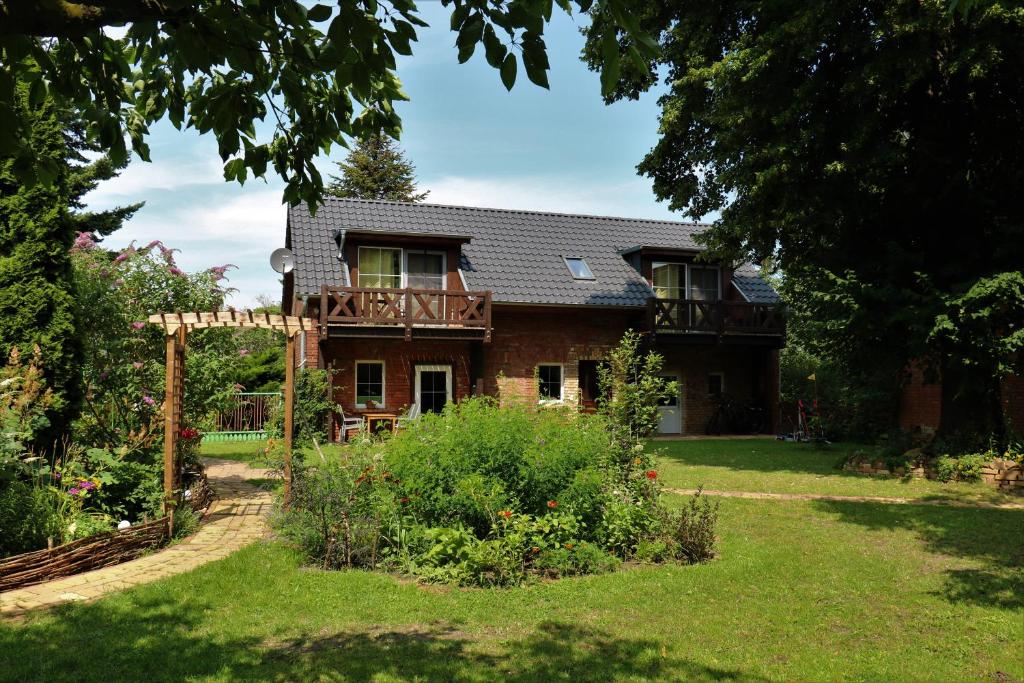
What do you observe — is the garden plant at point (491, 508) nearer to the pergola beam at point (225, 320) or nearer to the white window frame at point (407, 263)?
the pergola beam at point (225, 320)

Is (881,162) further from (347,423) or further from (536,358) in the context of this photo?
(347,423)

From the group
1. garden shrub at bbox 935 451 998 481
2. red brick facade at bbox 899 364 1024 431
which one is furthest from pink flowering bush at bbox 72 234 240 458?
red brick facade at bbox 899 364 1024 431

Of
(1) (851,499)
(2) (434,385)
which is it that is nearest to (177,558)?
(1) (851,499)

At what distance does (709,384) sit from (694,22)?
36.4 ft

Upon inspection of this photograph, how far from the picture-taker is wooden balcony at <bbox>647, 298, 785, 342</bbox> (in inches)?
806

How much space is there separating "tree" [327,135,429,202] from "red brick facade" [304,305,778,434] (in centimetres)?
1607

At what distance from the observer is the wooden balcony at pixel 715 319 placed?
20.5m

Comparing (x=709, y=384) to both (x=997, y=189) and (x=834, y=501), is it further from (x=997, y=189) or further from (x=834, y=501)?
(x=834, y=501)

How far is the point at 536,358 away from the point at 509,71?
1743 cm

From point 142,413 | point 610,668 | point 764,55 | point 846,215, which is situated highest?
point 764,55

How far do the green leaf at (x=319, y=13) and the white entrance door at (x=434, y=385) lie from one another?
1684cm

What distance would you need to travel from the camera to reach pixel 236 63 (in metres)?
2.96

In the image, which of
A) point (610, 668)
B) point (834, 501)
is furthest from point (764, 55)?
point (610, 668)

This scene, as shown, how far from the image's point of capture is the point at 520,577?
5777 mm
